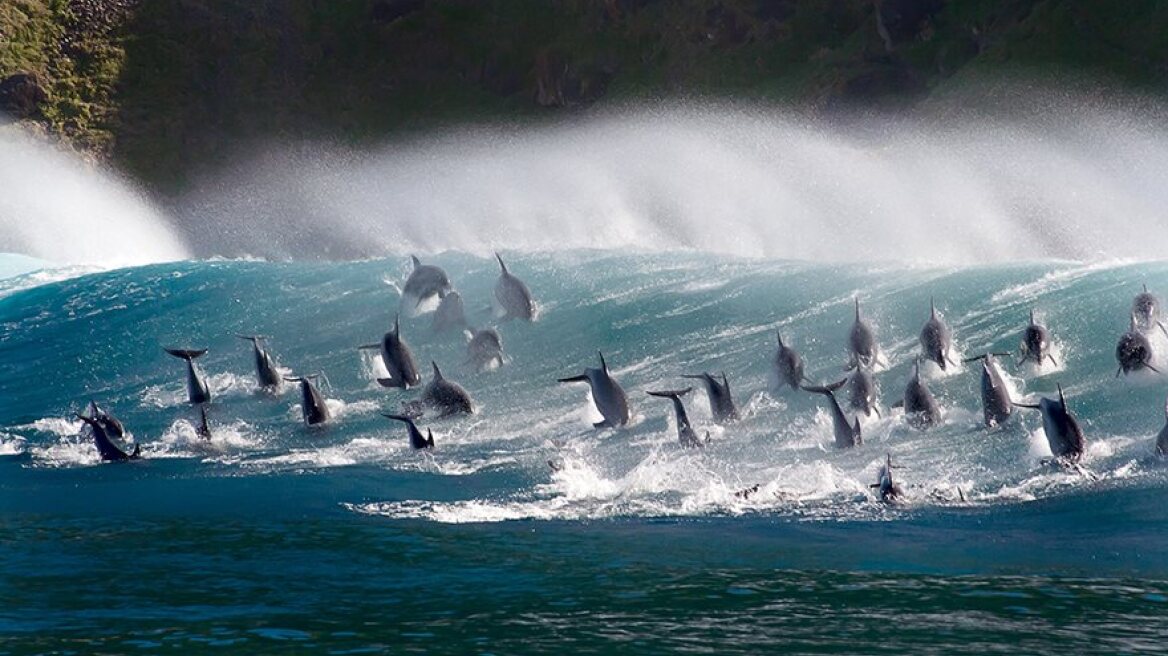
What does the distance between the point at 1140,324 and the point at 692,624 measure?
464 inches

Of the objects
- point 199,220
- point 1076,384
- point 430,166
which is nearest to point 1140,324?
point 1076,384

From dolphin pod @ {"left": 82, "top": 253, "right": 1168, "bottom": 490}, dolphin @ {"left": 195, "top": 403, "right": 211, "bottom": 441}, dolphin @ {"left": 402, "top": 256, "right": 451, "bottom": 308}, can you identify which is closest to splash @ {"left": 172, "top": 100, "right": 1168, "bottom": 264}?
dolphin @ {"left": 402, "top": 256, "right": 451, "bottom": 308}

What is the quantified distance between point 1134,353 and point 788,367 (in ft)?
14.7

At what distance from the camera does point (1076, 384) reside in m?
21.7

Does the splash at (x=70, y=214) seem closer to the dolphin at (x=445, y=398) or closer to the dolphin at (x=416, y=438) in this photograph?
the dolphin at (x=445, y=398)

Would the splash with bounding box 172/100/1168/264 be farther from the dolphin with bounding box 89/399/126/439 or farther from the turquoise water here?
the dolphin with bounding box 89/399/126/439

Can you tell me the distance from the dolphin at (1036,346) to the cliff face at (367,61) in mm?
32296

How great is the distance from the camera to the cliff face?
192ft

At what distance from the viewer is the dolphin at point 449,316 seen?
27938mm

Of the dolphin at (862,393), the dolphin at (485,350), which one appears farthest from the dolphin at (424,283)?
the dolphin at (862,393)

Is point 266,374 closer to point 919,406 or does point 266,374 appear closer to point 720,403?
point 720,403

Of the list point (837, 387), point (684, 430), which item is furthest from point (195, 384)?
point (837, 387)

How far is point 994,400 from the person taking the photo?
2027cm

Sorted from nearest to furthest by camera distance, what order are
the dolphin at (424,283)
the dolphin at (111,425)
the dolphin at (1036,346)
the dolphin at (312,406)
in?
the dolphin at (1036,346)
the dolphin at (312,406)
the dolphin at (111,425)
the dolphin at (424,283)
